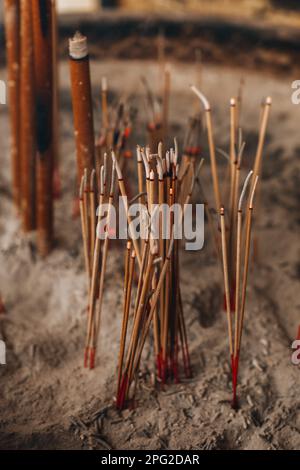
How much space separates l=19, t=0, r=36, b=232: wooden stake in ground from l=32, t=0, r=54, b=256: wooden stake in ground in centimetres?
3

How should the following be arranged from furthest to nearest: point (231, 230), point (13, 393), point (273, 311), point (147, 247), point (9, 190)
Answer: point (9, 190) < point (273, 311) < point (231, 230) < point (13, 393) < point (147, 247)

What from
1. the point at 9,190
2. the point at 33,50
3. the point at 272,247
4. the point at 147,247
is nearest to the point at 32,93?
the point at 33,50

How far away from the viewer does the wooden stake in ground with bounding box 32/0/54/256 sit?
1.67 m

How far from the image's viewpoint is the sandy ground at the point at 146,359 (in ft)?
4.90

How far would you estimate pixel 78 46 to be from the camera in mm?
1501

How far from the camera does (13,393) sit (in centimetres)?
158

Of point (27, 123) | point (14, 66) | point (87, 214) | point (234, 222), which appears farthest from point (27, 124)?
point (234, 222)

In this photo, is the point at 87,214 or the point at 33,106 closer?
the point at 87,214

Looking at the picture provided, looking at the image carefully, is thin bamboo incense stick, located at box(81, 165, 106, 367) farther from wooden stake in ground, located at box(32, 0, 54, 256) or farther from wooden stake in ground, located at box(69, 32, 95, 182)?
wooden stake in ground, located at box(32, 0, 54, 256)

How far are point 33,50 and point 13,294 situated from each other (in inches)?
24.7

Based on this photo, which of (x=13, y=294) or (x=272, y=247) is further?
(x=272, y=247)

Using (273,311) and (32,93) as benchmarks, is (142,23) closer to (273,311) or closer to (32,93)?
(32,93)

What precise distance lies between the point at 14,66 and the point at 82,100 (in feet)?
1.29

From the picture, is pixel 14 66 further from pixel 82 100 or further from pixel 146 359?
pixel 146 359
